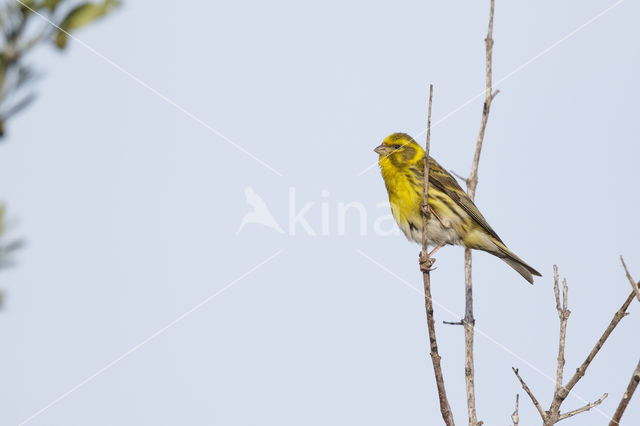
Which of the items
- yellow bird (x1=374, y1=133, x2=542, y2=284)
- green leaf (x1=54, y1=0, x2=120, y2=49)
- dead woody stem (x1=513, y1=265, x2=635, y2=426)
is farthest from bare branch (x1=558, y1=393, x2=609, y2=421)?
yellow bird (x1=374, y1=133, x2=542, y2=284)

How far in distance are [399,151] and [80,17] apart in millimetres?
6564

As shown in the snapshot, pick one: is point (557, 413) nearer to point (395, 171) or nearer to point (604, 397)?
point (604, 397)

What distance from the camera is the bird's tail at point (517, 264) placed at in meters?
7.47

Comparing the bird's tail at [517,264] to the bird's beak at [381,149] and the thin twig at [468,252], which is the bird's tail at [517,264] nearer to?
the bird's beak at [381,149]

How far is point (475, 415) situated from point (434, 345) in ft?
1.21

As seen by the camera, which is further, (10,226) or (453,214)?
(453,214)

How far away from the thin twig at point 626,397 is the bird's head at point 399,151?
15.9 ft

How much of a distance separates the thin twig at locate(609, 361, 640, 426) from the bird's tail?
4.54m

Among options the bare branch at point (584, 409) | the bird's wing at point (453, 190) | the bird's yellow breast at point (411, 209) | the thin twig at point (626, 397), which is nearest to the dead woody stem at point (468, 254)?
the bare branch at point (584, 409)

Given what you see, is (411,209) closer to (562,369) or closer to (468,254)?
(468,254)

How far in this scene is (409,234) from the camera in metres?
7.51

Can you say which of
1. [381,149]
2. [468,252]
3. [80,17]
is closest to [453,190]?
[381,149]

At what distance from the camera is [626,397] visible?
2881mm

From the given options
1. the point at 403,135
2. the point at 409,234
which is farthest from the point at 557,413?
the point at 403,135
